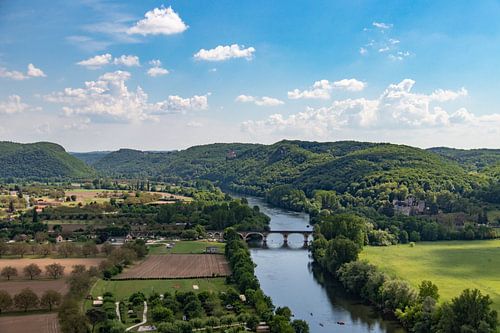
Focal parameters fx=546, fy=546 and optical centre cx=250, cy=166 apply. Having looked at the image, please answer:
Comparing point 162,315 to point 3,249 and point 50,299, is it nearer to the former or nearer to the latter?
point 50,299

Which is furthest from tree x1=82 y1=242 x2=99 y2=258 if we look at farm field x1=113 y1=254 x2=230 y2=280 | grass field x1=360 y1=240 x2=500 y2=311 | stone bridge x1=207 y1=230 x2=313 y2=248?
grass field x1=360 y1=240 x2=500 y2=311

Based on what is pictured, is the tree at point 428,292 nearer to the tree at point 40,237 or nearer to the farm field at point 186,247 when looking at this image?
the farm field at point 186,247

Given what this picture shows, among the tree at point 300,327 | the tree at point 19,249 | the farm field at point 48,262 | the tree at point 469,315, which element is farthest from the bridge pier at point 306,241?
the tree at point 469,315

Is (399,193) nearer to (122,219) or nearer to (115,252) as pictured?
(122,219)

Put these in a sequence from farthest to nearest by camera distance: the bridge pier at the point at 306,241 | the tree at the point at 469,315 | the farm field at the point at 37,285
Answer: the bridge pier at the point at 306,241 < the farm field at the point at 37,285 < the tree at the point at 469,315

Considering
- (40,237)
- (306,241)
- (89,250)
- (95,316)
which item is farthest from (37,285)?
(306,241)
